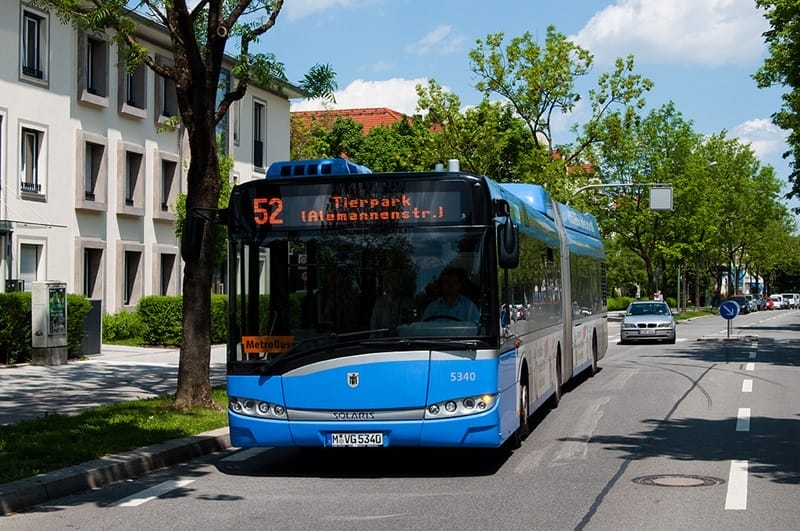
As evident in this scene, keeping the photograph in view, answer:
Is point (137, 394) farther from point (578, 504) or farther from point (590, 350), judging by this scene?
point (578, 504)

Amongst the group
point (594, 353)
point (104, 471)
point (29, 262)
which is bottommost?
point (104, 471)

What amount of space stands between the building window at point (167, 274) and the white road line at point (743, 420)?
2444 centimetres

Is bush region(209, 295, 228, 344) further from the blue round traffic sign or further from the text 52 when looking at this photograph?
the text 52

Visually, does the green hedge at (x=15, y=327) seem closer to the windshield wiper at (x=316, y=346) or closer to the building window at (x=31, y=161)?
the building window at (x=31, y=161)

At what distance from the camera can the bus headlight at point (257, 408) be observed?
10.1 metres

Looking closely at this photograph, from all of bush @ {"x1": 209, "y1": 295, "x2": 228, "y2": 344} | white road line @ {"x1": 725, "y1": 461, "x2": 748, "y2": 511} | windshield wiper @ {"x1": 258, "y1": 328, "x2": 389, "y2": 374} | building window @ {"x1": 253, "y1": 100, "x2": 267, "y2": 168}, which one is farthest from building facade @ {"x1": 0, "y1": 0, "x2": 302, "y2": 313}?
white road line @ {"x1": 725, "y1": 461, "x2": 748, "y2": 511}

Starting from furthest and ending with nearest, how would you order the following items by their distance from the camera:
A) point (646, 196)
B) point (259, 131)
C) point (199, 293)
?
point (646, 196) → point (259, 131) → point (199, 293)

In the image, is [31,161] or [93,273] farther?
[93,273]

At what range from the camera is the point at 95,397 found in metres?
16.7

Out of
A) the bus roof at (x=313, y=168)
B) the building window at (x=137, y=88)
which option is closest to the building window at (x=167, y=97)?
the building window at (x=137, y=88)

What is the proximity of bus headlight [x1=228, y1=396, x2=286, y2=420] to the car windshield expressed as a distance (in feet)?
101

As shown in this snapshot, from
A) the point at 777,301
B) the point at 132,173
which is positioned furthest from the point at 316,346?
the point at 777,301

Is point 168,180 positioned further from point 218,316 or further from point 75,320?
point 75,320

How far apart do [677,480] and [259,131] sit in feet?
115
